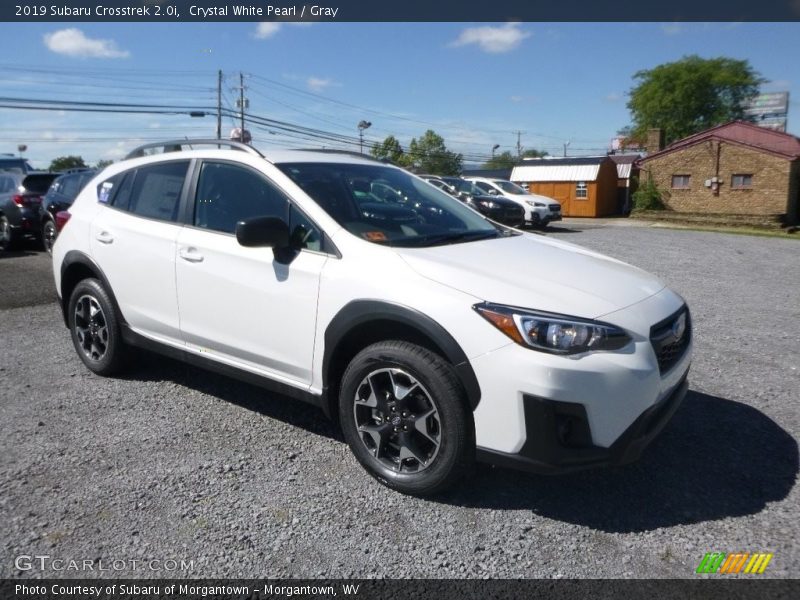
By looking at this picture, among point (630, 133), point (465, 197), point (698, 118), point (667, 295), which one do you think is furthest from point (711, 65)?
point (667, 295)

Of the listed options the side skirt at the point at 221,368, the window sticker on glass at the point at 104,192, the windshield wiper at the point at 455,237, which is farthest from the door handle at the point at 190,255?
the windshield wiper at the point at 455,237

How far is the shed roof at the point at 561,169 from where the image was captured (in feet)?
124

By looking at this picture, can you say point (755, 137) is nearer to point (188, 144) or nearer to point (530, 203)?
point (530, 203)

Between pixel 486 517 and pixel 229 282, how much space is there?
1.99 meters

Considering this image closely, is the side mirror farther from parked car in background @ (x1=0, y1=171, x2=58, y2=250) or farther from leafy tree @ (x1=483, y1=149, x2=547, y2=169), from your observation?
leafy tree @ (x1=483, y1=149, x2=547, y2=169)

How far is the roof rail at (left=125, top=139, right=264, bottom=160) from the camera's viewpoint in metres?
4.15

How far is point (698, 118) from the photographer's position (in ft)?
229

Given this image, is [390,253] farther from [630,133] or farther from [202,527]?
[630,133]

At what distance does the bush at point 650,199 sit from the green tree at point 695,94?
120 feet

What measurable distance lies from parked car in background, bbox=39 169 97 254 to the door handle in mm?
9032

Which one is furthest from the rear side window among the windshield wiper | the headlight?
the headlight

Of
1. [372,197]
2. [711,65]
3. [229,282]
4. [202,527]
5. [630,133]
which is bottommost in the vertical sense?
[202,527]

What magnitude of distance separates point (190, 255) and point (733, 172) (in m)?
36.3

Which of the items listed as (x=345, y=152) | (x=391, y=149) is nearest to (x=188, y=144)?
(x=345, y=152)
